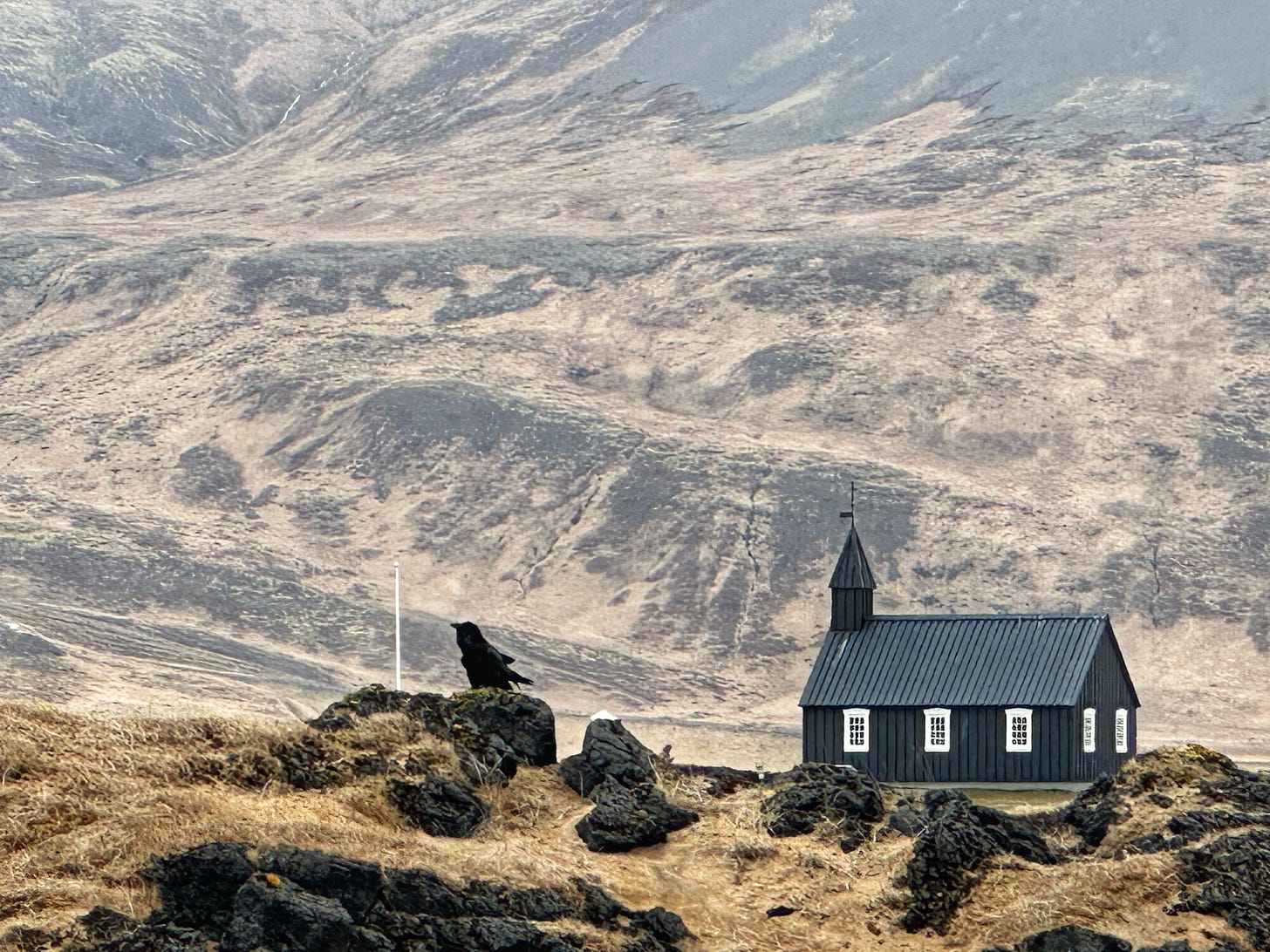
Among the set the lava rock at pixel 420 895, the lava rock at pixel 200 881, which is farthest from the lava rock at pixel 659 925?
the lava rock at pixel 200 881

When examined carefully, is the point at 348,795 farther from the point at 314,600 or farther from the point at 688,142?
the point at 688,142

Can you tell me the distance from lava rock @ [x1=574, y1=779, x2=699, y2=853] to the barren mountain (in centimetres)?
4768

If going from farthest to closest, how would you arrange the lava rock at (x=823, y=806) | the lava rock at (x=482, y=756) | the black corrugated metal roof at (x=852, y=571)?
the black corrugated metal roof at (x=852, y=571)
the lava rock at (x=482, y=756)
the lava rock at (x=823, y=806)

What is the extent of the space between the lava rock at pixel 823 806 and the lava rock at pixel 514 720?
1.97 m

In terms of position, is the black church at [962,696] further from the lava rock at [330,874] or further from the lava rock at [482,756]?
the lava rock at [330,874]

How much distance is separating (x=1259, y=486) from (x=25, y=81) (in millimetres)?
86055

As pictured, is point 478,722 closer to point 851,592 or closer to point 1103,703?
point 851,592

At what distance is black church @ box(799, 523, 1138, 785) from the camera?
1578 inches

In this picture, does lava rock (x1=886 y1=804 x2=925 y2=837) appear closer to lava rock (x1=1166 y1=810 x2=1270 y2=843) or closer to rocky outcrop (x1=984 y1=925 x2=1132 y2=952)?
lava rock (x1=1166 y1=810 x2=1270 y2=843)

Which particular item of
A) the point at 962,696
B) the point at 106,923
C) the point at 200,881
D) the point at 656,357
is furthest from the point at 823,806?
the point at 656,357

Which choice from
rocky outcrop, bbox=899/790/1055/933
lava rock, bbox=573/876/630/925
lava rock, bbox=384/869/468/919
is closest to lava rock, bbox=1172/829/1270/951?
rocky outcrop, bbox=899/790/1055/933

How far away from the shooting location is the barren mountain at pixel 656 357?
8194cm

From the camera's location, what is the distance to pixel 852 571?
4219cm

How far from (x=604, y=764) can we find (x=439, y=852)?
2836 millimetres
